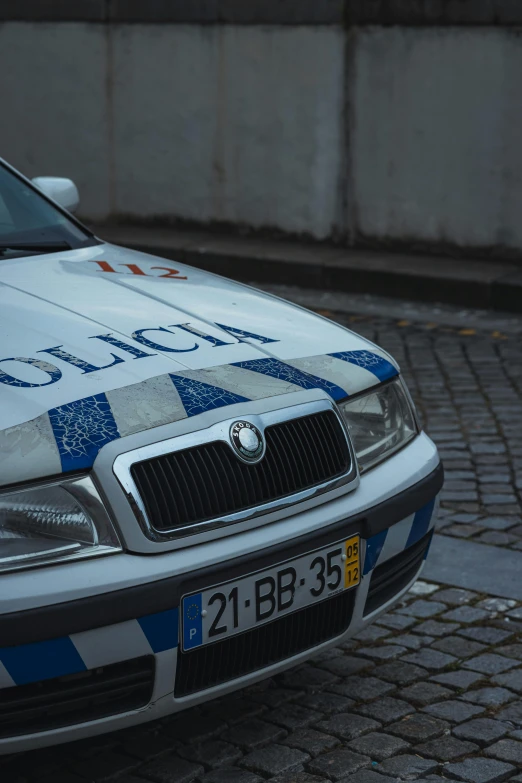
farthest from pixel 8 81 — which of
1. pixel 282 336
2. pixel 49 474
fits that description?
pixel 49 474

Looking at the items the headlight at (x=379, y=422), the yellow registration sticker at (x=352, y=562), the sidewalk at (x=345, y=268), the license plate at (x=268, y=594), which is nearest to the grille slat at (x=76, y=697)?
the license plate at (x=268, y=594)

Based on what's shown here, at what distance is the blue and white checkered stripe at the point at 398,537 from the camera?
300 centimetres

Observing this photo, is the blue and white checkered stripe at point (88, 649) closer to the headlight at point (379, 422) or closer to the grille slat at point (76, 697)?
the grille slat at point (76, 697)

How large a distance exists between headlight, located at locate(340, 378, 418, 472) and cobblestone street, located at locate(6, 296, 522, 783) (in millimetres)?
725

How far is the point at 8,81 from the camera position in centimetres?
1159

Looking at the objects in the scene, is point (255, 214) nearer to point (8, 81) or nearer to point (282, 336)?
point (8, 81)

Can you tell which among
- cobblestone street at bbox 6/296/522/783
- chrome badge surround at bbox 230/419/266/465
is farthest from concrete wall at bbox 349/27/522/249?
chrome badge surround at bbox 230/419/266/465

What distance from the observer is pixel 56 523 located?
8.25 feet

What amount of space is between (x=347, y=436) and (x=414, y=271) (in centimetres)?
612

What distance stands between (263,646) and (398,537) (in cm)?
53

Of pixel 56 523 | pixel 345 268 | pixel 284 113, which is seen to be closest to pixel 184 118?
pixel 284 113

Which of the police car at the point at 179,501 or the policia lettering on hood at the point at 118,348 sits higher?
the policia lettering on hood at the point at 118,348

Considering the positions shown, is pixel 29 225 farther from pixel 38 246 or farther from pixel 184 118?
pixel 184 118

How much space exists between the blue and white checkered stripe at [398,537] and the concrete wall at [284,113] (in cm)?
616
